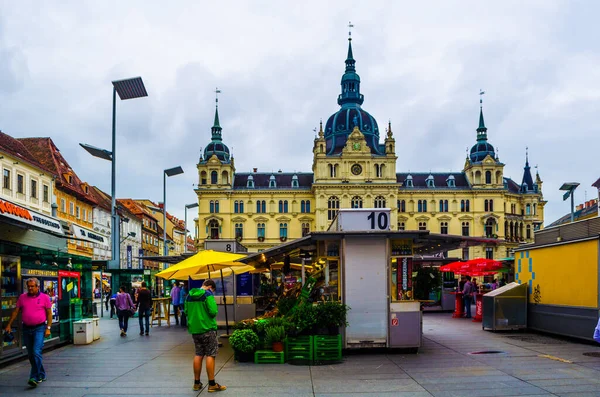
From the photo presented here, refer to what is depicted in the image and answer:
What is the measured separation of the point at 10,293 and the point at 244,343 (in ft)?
16.7

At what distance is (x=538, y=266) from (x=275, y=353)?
31.2 ft

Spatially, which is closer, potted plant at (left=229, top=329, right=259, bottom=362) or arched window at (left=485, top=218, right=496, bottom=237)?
potted plant at (left=229, top=329, right=259, bottom=362)

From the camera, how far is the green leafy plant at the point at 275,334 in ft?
39.7

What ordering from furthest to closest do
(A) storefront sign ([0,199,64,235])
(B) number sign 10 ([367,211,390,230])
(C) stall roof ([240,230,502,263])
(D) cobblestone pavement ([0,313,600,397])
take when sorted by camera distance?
(B) number sign 10 ([367,211,390,230]) → (C) stall roof ([240,230,502,263]) → (A) storefront sign ([0,199,64,235]) → (D) cobblestone pavement ([0,313,600,397])

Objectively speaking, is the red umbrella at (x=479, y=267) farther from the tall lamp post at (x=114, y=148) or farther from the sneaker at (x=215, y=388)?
the sneaker at (x=215, y=388)

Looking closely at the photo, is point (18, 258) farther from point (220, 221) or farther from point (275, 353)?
point (220, 221)

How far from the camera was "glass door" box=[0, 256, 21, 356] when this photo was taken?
1210 cm

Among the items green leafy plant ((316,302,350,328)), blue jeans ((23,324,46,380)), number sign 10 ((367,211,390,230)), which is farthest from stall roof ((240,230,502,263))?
blue jeans ((23,324,46,380))

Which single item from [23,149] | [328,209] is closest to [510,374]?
[23,149]

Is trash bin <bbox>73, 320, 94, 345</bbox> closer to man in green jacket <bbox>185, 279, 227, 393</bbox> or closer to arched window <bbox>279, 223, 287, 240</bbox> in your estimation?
man in green jacket <bbox>185, 279, 227, 393</bbox>

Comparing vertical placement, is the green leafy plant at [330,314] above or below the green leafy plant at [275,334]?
above

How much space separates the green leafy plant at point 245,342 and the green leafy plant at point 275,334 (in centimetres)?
25

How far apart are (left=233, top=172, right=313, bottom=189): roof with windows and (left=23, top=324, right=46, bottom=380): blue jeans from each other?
81779mm

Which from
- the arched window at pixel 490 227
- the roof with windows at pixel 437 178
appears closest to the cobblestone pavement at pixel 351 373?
the arched window at pixel 490 227
